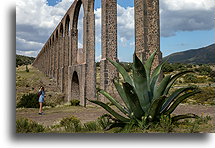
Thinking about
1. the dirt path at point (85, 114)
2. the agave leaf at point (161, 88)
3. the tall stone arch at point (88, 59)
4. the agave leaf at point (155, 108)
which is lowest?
the dirt path at point (85, 114)

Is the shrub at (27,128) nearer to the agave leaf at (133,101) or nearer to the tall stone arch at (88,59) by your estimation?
the agave leaf at (133,101)

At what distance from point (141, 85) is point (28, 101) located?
12.4 m

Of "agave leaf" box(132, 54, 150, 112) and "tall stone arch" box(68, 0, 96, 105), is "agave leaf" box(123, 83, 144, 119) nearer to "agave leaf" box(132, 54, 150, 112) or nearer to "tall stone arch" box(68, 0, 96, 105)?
→ "agave leaf" box(132, 54, 150, 112)

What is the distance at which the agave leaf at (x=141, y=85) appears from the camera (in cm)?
440

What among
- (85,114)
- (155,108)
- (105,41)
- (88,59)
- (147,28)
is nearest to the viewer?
(155,108)

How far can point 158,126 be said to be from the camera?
14.3 feet

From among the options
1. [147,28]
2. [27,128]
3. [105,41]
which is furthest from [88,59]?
[27,128]

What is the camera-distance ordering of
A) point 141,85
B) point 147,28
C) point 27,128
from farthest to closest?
point 147,28, point 27,128, point 141,85

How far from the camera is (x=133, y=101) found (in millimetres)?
4391

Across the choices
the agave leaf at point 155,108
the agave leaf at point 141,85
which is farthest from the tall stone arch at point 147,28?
the agave leaf at point 155,108

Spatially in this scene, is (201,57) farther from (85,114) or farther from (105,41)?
(85,114)

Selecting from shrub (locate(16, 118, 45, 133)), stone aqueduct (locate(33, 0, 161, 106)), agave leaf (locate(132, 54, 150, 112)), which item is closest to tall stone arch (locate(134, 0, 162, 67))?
stone aqueduct (locate(33, 0, 161, 106))

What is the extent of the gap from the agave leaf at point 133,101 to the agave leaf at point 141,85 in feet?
0.43
